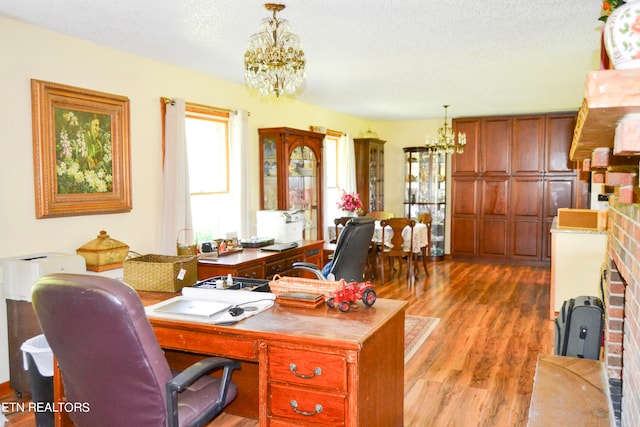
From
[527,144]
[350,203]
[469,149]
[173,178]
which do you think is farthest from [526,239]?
[173,178]

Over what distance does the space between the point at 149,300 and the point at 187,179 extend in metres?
2.03

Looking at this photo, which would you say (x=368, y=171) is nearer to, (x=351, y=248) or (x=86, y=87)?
(x=351, y=248)

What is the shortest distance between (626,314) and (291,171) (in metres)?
4.37

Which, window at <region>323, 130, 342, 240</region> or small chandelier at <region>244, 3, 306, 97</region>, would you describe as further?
window at <region>323, 130, 342, 240</region>

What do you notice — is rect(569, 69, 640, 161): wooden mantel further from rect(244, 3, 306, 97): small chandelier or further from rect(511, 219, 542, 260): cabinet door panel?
rect(511, 219, 542, 260): cabinet door panel

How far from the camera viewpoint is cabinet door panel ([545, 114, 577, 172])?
8.27m

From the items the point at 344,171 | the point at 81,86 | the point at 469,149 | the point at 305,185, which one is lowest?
the point at 305,185

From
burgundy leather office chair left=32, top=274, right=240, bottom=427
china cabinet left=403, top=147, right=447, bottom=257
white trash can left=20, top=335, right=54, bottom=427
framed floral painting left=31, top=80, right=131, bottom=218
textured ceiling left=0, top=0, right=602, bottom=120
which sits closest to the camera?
burgundy leather office chair left=32, top=274, right=240, bottom=427

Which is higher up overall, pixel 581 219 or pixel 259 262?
pixel 581 219

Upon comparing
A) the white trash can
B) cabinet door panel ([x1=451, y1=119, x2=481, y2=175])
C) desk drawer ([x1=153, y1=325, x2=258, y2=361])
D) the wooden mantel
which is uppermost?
cabinet door panel ([x1=451, y1=119, x2=481, y2=175])

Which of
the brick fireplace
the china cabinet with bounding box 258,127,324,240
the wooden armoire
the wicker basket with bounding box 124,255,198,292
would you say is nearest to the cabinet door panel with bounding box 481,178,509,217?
the wooden armoire

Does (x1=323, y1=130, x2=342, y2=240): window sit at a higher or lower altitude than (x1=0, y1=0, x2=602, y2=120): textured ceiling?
lower

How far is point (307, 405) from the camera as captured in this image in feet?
7.00

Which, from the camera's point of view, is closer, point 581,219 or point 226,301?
point 226,301
